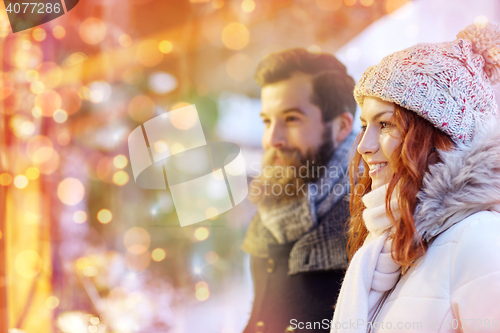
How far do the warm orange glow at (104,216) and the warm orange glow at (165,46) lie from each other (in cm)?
87

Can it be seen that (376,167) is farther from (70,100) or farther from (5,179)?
(5,179)

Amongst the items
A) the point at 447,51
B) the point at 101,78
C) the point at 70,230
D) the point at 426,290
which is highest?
the point at 447,51

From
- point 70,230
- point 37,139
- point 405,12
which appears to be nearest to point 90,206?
point 70,230

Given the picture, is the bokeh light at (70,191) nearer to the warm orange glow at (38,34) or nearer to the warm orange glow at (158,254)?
the warm orange glow at (158,254)

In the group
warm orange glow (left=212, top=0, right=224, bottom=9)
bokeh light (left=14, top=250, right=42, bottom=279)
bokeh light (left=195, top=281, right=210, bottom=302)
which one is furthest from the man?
bokeh light (left=14, top=250, right=42, bottom=279)

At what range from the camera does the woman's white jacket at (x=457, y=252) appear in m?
0.79

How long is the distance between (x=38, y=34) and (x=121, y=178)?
86cm

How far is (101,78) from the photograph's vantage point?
67.6 inches

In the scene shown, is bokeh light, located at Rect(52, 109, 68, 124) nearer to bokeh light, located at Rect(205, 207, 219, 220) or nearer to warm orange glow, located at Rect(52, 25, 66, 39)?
warm orange glow, located at Rect(52, 25, 66, 39)

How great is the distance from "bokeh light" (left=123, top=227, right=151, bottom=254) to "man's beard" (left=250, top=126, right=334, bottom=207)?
577 mm

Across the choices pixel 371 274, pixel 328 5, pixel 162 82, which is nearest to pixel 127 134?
pixel 162 82

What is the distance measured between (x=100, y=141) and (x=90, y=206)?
0.34 meters

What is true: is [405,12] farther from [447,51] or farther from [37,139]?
[37,139]

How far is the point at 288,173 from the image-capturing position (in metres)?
1.64
